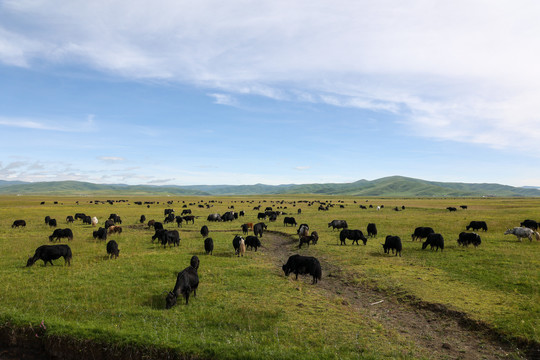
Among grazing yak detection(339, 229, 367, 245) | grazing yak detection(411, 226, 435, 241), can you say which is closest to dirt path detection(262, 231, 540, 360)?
grazing yak detection(339, 229, 367, 245)

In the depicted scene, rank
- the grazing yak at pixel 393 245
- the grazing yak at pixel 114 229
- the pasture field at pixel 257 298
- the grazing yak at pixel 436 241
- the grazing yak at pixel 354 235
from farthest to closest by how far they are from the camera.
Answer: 1. the grazing yak at pixel 114 229
2. the grazing yak at pixel 354 235
3. the grazing yak at pixel 436 241
4. the grazing yak at pixel 393 245
5. the pasture field at pixel 257 298

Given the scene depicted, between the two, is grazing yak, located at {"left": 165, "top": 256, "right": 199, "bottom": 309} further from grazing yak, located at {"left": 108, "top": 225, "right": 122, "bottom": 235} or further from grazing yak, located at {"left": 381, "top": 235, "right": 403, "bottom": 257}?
grazing yak, located at {"left": 108, "top": 225, "right": 122, "bottom": 235}

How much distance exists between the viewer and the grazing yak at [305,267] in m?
17.6

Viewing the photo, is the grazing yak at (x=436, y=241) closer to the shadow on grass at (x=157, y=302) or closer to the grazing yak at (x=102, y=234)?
the shadow on grass at (x=157, y=302)

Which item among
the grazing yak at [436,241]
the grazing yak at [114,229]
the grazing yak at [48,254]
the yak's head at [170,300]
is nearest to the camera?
the yak's head at [170,300]

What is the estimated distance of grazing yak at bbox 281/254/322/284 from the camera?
57.7ft

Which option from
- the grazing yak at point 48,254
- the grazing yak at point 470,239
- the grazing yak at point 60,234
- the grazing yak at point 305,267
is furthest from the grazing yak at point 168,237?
the grazing yak at point 470,239

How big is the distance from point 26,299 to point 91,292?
8.62 feet

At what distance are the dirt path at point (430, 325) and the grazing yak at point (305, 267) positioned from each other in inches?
27.7

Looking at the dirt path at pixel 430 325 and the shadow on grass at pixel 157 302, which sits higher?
the shadow on grass at pixel 157 302

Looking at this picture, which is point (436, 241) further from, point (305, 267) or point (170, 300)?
point (170, 300)

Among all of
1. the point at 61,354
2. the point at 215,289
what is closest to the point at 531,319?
the point at 215,289

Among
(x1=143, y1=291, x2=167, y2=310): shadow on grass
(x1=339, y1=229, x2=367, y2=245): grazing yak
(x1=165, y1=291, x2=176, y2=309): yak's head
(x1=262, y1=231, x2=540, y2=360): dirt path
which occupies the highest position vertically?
(x1=339, y1=229, x2=367, y2=245): grazing yak

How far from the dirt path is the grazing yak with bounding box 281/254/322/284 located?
70 cm
